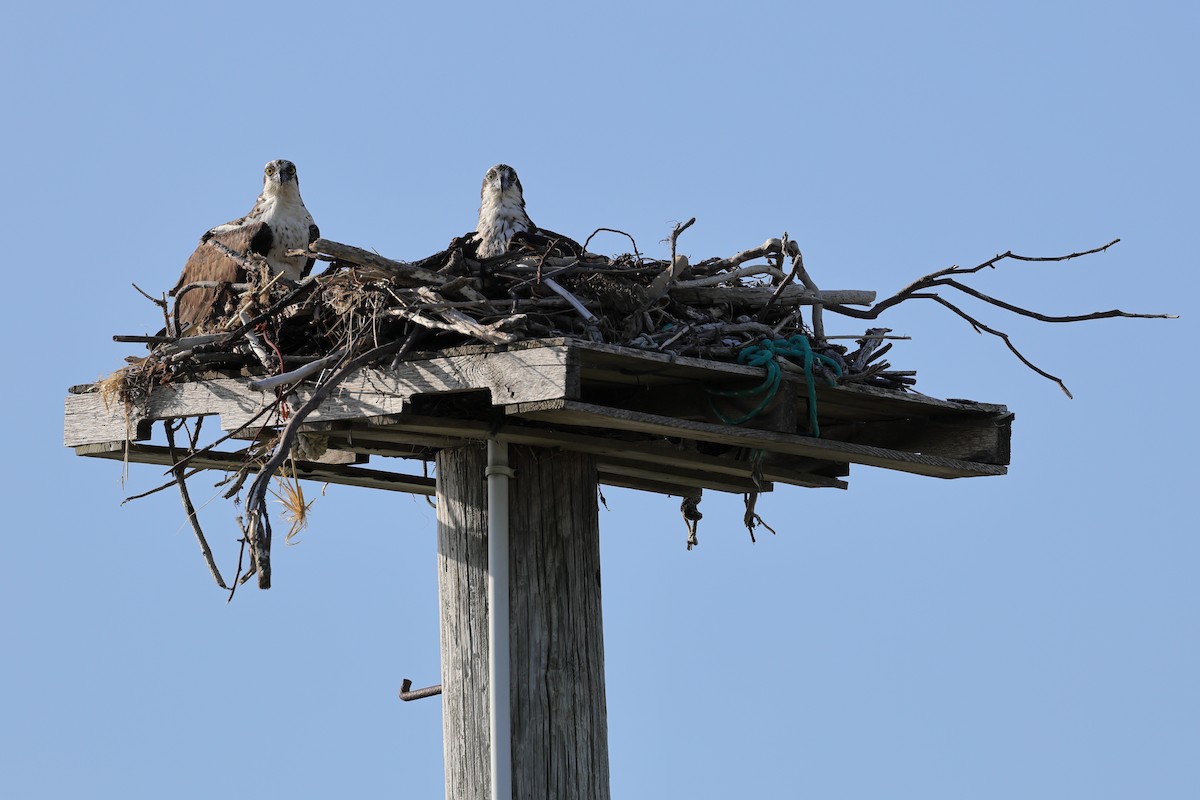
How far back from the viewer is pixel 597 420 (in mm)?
4828

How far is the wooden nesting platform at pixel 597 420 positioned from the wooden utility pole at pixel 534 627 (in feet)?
0.52

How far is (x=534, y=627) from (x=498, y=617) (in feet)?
0.45

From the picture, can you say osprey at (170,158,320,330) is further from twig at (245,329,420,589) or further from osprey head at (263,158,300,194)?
twig at (245,329,420,589)

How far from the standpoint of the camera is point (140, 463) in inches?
242

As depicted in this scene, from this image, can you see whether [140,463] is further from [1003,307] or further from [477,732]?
[1003,307]

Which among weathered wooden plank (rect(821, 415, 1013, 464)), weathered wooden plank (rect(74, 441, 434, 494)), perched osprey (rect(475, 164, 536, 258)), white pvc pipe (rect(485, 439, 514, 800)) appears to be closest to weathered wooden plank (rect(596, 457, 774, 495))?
weathered wooden plank (rect(821, 415, 1013, 464))

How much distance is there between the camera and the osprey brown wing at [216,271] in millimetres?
6426

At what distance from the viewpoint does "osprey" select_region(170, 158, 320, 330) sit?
6762 mm

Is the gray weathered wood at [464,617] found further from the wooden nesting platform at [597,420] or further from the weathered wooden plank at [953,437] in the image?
the weathered wooden plank at [953,437]

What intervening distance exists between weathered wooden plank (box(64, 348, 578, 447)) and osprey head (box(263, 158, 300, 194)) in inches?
115

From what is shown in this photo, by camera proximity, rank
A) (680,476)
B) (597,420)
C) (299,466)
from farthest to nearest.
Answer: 1. (299,466)
2. (680,476)
3. (597,420)

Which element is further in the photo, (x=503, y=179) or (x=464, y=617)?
(x=503, y=179)

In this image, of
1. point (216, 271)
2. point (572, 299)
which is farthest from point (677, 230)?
point (216, 271)

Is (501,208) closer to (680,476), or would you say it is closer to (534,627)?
(680,476)
